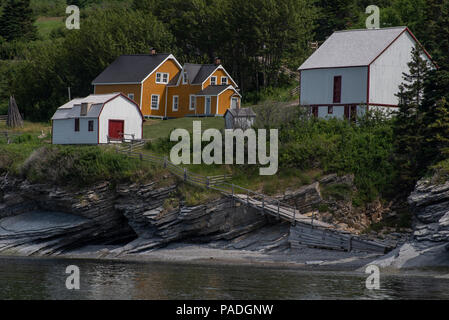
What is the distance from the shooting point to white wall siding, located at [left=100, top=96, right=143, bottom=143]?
57.8 m

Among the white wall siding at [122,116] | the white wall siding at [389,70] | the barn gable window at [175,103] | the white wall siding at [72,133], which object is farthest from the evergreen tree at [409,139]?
the barn gable window at [175,103]

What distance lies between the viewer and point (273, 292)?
33.0m

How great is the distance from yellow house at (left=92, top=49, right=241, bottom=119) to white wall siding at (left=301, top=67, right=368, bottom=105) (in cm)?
1085

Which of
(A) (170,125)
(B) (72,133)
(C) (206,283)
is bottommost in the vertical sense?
(C) (206,283)

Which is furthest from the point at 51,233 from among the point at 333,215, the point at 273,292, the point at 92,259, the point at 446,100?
the point at 446,100

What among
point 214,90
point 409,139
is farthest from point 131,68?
point 409,139

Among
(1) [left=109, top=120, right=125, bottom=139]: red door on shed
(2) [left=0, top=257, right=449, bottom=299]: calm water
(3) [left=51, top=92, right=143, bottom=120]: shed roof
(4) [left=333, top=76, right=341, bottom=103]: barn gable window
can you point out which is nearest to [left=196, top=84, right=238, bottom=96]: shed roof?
(3) [left=51, top=92, right=143, bottom=120]: shed roof

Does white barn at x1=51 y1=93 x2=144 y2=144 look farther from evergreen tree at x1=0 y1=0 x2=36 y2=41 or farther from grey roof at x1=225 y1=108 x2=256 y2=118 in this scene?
evergreen tree at x1=0 y1=0 x2=36 y2=41

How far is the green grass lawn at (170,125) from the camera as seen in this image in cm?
6107

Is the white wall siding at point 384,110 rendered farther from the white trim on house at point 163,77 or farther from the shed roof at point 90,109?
the white trim on house at point 163,77

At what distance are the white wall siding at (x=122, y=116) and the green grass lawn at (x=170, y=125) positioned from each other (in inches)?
54.4

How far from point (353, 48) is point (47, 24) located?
250ft

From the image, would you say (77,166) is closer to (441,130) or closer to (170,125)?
(170,125)

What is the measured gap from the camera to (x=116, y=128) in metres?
58.8
